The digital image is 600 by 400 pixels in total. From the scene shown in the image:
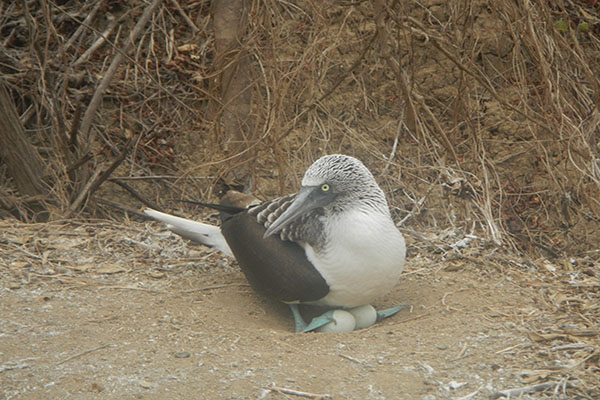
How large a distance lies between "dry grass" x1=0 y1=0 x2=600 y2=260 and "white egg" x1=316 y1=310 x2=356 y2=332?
1391 millimetres

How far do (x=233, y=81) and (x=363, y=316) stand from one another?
249 centimetres

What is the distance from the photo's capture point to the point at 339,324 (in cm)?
370

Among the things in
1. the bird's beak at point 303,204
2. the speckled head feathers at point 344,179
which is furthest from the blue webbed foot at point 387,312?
the bird's beak at point 303,204

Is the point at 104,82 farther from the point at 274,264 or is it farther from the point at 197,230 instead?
the point at 274,264

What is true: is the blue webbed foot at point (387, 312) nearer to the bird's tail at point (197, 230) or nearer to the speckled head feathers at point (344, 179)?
the speckled head feathers at point (344, 179)

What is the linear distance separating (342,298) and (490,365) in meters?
0.91

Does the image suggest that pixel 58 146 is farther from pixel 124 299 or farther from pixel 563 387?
pixel 563 387

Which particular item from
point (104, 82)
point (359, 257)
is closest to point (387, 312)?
point (359, 257)

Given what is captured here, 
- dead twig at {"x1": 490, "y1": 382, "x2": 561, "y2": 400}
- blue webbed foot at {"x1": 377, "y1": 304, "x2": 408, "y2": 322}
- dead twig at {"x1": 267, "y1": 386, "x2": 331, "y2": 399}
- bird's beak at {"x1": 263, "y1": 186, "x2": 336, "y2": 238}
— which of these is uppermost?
bird's beak at {"x1": 263, "y1": 186, "x2": 336, "y2": 238}

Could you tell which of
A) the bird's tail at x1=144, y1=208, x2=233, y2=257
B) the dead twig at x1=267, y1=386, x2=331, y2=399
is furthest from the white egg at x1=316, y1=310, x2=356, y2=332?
the bird's tail at x1=144, y1=208, x2=233, y2=257

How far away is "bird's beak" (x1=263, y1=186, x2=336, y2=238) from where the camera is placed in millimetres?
3674

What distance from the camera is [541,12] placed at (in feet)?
16.2

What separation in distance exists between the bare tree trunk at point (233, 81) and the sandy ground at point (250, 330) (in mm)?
1073

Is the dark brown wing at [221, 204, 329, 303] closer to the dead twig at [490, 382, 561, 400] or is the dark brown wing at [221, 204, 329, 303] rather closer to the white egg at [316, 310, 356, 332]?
the white egg at [316, 310, 356, 332]
